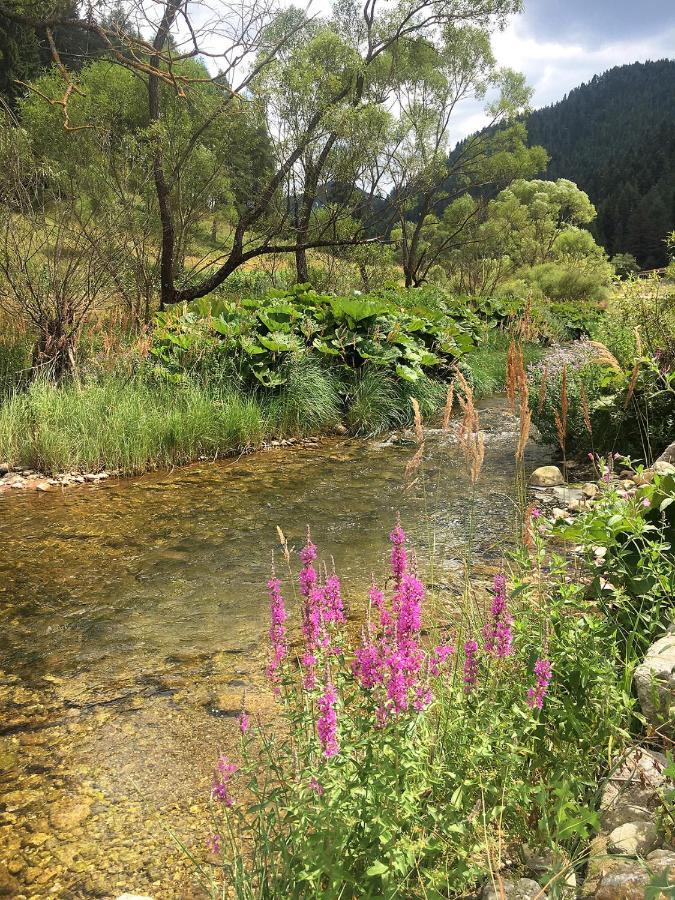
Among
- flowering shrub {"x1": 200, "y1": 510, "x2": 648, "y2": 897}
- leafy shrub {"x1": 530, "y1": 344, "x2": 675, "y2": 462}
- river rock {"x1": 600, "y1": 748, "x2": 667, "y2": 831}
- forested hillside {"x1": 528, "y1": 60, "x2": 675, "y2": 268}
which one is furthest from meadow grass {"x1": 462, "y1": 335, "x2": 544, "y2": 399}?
forested hillside {"x1": 528, "y1": 60, "x2": 675, "y2": 268}

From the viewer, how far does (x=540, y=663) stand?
1.43 m

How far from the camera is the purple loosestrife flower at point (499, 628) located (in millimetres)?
1459

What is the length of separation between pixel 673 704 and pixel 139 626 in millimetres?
2496

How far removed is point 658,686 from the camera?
1.63 metres

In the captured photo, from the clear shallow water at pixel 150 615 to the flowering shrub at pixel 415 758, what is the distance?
1.40 feet

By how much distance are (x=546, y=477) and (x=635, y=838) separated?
444cm

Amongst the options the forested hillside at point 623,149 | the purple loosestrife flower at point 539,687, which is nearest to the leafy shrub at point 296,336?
the purple loosestrife flower at point 539,687

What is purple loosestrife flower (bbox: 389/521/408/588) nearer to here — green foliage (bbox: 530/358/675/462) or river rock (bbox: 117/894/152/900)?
river rock (bbox: 117/894/152/900)

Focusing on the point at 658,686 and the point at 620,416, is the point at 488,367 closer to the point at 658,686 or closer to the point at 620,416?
the point at 620,416

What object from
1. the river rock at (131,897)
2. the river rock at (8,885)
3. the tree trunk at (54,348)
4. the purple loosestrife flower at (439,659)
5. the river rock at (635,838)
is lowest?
the river rock at (8,885)

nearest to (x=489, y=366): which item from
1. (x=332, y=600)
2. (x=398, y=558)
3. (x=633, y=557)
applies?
(x=633, y=557)

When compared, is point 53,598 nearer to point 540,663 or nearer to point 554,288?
point 540,663

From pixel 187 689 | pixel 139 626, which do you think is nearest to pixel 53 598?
pixel 139 626

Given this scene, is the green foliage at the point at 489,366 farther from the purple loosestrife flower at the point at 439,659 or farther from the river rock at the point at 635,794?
the river rock at the point at 635,794
